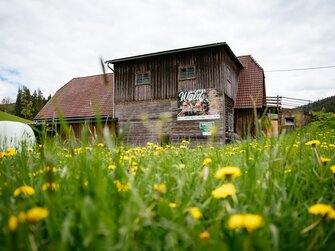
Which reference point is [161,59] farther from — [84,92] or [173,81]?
[84,92]

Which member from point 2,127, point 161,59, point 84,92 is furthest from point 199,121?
point 84,92

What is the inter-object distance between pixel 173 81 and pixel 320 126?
7975mm

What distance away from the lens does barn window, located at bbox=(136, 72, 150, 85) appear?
14.6 m

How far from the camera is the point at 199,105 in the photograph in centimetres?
1321

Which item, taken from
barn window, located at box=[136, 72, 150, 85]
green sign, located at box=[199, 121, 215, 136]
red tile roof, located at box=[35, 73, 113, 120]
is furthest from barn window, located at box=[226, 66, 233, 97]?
red tile roof, located at box=[35, 73, 113, 120]

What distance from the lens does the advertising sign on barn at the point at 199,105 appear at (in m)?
12.9

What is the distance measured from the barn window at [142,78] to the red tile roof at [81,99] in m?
2.46

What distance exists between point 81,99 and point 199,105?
35.7ft

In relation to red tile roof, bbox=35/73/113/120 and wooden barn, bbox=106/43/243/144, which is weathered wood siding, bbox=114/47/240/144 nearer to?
wooden barn, bbox=106/43/243/144

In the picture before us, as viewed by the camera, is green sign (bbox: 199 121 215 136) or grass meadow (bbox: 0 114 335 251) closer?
grass meadow (bbox: 0 114 335 251)

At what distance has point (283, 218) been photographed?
1000mm

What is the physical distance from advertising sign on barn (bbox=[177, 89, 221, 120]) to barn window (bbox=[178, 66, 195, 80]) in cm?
92

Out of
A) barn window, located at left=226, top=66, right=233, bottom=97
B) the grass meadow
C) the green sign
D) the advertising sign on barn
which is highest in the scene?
barn window, located at left=226, top=66, right=233, bottom=97

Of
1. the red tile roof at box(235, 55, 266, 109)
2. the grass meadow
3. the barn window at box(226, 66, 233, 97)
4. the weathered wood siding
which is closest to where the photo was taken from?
the grass meadow
